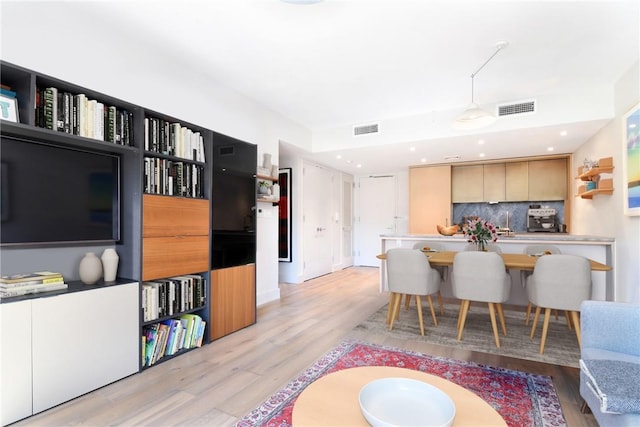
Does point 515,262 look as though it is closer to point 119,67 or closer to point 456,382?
point 456,382

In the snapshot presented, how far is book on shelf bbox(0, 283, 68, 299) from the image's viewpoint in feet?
6.05

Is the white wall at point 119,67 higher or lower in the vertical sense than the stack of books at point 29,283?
higher

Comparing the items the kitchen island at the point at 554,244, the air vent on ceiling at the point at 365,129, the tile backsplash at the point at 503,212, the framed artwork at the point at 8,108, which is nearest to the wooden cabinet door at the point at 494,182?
the tile backsplash at the point at 503,212

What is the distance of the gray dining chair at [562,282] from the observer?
8.71ft

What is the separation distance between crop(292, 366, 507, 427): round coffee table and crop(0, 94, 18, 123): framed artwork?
2.21 m

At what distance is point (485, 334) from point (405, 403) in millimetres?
2402

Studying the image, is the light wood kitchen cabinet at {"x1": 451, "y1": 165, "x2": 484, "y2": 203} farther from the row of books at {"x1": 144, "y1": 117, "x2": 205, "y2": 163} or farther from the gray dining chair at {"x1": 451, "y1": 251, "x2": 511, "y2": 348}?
the row of books at {"x1": 144, "y1": 117, "x2": 205, "y2": 163}

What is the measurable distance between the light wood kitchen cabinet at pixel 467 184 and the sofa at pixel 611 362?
4846 mm

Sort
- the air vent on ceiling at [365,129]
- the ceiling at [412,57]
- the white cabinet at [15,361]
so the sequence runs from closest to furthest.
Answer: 1. the white cabinet at [15,361]
2. the ceiling at [412,57]
3. the air vent on ceiling at [365,129]

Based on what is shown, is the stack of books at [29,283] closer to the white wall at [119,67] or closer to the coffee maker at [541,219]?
the white wall at [119,67]

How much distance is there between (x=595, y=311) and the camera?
72.8 inches

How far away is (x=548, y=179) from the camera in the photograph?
5.84m

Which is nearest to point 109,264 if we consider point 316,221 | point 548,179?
point 316,221

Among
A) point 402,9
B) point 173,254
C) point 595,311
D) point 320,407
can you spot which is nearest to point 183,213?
point 173,254
